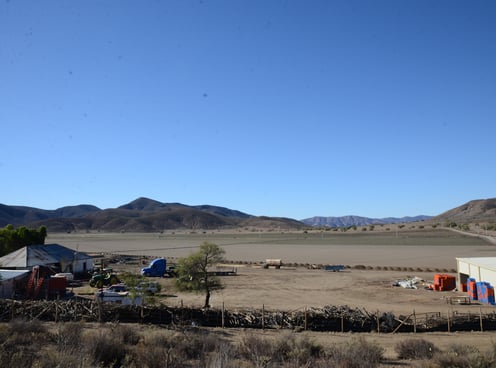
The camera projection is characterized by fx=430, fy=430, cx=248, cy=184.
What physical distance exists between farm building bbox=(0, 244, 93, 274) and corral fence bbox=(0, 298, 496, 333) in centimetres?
1719

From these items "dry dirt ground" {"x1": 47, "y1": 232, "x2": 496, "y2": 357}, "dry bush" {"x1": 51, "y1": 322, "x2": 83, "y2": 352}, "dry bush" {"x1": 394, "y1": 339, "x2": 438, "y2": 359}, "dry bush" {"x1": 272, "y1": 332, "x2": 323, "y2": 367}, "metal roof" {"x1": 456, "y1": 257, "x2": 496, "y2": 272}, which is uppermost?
"metal roof" {"x1": 456, "y1": 257, "x2": 496, "y2": 272}

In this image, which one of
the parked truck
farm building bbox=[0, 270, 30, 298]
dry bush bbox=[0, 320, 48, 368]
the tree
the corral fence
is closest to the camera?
dry bush bbox=[0, 320, 48, 368]

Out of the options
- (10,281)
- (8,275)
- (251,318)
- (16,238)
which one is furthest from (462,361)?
(16,238)

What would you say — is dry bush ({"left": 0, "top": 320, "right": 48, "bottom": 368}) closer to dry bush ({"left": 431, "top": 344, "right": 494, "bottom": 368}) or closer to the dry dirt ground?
the dry dirt ground

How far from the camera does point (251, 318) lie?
20234 mm

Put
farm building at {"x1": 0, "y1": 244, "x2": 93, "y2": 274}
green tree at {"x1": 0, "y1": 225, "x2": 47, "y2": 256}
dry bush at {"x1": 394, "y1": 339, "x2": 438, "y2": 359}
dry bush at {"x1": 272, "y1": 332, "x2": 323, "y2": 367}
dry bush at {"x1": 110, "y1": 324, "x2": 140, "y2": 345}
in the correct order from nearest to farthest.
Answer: dry bush at {"x1": 272, "y1": 332, "x2": 323, "y2": 367} < dry bush at {"x1": 394, "y1": 339, "x2": 438, "y2": 359} < dry bush at {"x1": 110, "y1": 324, "x2": 140, "y2": 345} < farm building at {"x1": 0, "y1": 244, "x2": 93, "y2": 274} < green tree at {"x1": 0, "y1": 225, "x2": 47, "y2": 256}

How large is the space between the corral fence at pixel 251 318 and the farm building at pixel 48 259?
56.4ft

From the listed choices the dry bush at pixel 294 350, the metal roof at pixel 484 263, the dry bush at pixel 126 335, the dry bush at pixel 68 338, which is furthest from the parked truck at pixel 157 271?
the dry bush at pixel 294 350

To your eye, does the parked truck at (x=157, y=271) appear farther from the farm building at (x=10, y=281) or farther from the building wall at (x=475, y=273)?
the building wall at (x=475, y=273)

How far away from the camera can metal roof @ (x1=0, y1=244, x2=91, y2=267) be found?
3703 cm

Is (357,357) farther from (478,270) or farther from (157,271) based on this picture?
(157,271)

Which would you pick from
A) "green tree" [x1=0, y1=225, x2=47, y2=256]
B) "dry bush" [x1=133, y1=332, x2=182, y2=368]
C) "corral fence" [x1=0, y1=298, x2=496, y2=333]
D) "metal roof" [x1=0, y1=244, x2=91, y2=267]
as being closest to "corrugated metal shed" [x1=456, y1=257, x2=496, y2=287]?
"corral fence" [x1=0, y1=298, x2=496, y2=333]

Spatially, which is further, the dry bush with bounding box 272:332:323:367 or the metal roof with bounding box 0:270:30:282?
the metal roof with bounding box 0:270:30:282

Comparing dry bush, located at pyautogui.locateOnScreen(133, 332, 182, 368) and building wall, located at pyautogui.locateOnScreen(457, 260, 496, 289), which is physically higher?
building wall, located at pyautogui.locateOnScreen(457, 260, 496, 289)
